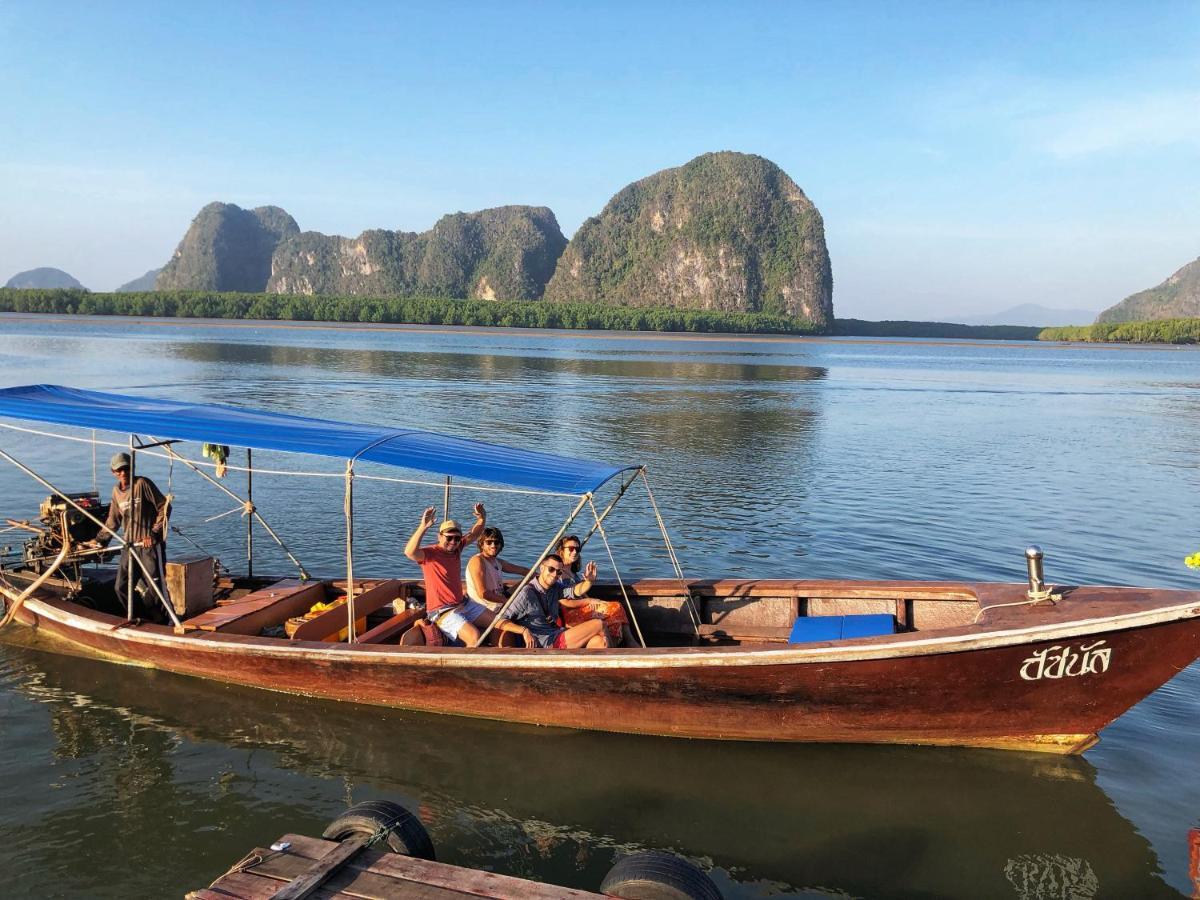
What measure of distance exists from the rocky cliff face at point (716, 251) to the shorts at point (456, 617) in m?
160

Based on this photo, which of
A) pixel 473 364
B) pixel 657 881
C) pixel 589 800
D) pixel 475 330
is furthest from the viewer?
pixel 475 330

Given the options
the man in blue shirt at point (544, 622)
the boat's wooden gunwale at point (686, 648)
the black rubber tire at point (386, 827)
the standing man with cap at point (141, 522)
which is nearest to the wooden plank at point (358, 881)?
the black rubber tire at point (386, 827)

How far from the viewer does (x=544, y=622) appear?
748cm

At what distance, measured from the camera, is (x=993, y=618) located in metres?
6.42

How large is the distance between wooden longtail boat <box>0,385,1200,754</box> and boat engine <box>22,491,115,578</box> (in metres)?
0.05

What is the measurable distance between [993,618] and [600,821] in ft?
10.2

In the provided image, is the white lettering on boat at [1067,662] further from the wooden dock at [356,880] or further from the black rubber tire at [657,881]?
the wooden dock at [356,880]

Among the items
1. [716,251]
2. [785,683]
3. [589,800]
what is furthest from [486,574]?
[716,251]

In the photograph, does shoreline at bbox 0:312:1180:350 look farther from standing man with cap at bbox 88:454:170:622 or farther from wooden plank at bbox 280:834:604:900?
wooden plank at bbox 280:834:604:900

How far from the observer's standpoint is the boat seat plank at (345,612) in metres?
7.80

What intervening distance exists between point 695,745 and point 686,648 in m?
1.08

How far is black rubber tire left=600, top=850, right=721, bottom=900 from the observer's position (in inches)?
174

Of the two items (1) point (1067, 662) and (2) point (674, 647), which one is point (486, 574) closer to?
(2) point (674, 647)

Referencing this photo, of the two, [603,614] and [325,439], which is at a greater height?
[325,439]
